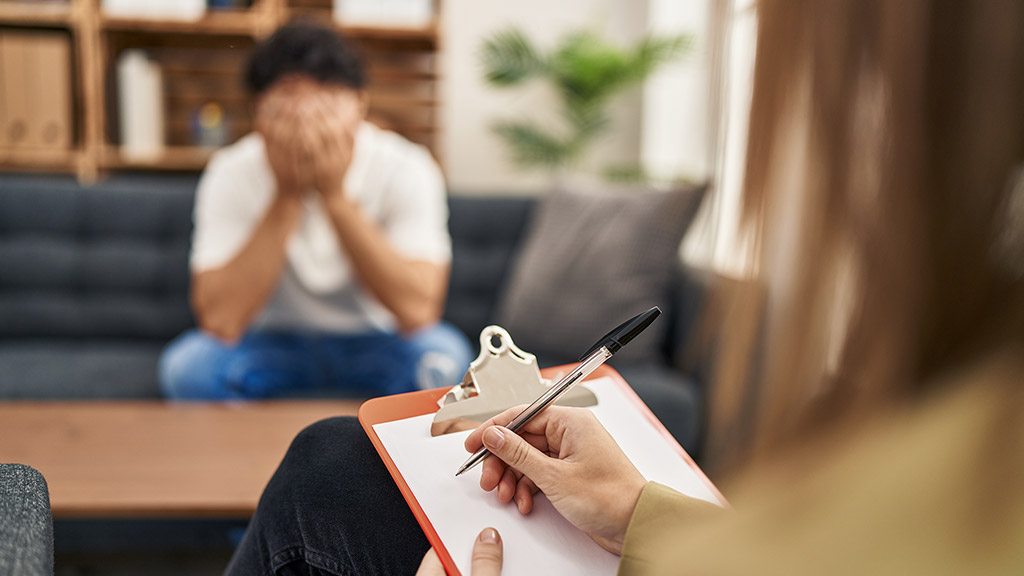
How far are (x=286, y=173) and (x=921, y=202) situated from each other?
1.34 meters

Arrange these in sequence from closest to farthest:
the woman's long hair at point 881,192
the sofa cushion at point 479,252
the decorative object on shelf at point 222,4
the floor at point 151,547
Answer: the woman's long hair at point 881,192 → the floor at point 151,547 → the sofa cushion at point 479,252 → the decorative object on shelf at point 222,4

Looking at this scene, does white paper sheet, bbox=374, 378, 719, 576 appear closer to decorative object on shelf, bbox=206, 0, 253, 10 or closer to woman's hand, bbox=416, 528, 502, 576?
woman's hand, bbox=416, 528, 502, 576

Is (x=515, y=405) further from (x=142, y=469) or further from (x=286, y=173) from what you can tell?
(x=286, y=173)

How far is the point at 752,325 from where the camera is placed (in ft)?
0.99

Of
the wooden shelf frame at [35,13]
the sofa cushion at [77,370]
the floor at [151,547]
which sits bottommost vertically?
the floor at [151,547]

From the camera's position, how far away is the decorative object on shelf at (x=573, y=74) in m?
2.41

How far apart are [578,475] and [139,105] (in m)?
2.35

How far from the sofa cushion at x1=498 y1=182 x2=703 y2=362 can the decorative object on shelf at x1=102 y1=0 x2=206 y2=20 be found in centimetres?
142

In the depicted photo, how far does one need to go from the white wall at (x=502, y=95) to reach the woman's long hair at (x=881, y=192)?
2546mm

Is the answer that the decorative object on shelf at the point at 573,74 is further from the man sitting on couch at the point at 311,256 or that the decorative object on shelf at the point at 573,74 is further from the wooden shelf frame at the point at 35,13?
the wooden shelf frame at the point at 35,13

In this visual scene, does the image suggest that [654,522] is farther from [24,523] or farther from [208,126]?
[208,126]

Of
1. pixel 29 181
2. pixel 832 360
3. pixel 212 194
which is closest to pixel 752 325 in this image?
pixel 832 360

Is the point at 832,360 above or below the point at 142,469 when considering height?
above

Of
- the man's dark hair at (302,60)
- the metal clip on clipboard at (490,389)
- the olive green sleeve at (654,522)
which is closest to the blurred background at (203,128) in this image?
the man's dark hair at (302,60)
